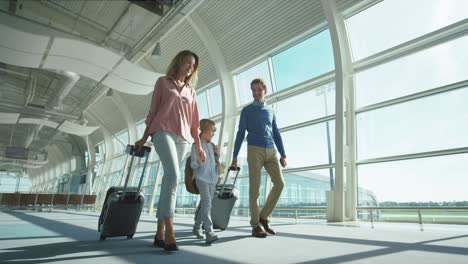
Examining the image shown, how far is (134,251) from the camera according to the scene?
161 centimetres

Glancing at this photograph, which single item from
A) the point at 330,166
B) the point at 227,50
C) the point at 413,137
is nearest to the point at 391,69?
the point at 413,137

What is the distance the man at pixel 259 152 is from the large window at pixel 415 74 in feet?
12.6

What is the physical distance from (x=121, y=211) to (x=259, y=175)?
123 centimetres

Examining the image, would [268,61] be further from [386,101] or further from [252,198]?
[252,198]

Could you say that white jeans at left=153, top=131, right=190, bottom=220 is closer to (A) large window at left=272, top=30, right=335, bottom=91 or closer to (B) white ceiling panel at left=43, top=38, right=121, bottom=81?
(B) white ceiling panel at left=43, top=38, right=121, bottom=81

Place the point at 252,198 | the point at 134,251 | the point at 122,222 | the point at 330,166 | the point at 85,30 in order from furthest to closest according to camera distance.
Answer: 1. the point at 330,166
2. the point at 85,30
3. the point at 252,198
4. the point at 122,222
5. the point at 134,251

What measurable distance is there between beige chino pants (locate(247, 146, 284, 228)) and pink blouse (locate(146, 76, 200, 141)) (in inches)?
34.2

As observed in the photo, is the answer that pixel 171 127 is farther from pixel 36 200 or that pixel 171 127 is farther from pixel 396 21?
pixel 36 200

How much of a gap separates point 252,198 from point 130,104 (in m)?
12.1

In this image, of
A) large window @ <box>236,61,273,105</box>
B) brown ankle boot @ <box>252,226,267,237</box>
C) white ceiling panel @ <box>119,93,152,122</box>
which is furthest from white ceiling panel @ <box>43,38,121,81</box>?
white ceiling panel @ <box>119,93,152,122</box>

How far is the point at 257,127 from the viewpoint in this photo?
275 centimetres

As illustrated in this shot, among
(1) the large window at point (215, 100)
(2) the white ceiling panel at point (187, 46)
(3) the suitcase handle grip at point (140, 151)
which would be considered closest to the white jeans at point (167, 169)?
(3) the suitcase handle grip at point (140, 151)

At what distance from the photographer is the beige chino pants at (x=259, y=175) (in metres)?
2.64

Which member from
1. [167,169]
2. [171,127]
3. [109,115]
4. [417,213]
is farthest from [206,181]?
[109,115]
